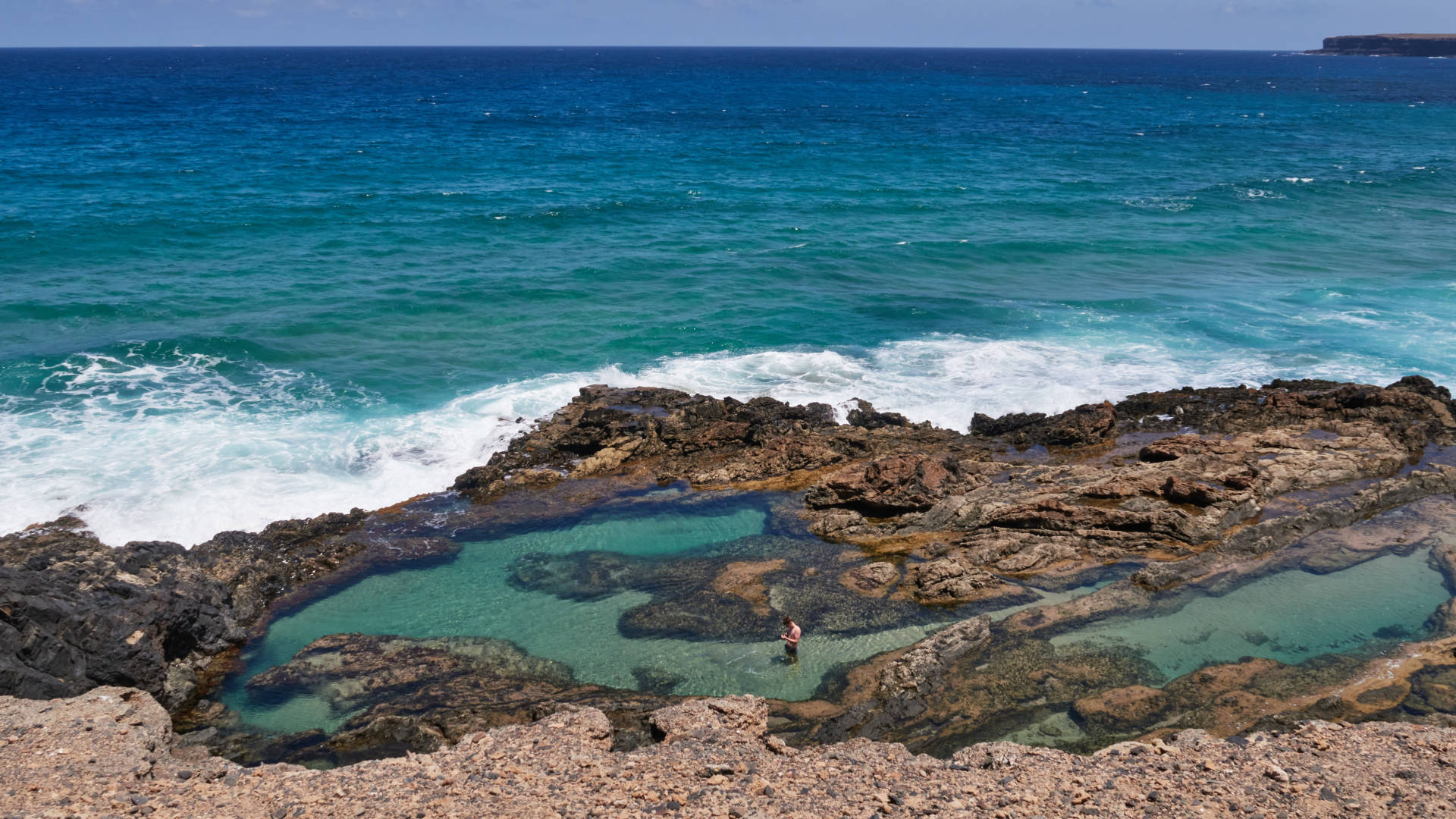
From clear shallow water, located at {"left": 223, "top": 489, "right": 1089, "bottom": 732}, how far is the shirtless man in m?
0.17

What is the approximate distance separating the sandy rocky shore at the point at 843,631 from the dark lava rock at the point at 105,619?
0.15ft

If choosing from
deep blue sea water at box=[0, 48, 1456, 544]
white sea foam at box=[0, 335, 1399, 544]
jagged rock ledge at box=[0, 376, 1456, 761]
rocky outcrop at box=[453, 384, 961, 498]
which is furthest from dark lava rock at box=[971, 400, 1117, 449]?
deep blue sea water at box=[0, 48, 1456, 544]

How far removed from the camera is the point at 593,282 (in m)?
36.0

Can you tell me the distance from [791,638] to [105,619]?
10.4m

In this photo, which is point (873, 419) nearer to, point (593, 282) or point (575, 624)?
point (575, 624)

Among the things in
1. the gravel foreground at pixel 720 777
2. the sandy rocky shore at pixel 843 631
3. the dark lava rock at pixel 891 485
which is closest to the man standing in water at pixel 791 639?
the sandy rocky shore at pixel 843 631

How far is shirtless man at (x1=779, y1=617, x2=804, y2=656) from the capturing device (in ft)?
48.1

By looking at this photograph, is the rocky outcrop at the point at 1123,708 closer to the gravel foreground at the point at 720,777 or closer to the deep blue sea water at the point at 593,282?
the gravel foreground at the point at 720,777

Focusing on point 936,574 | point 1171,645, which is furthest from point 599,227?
point 1171,645

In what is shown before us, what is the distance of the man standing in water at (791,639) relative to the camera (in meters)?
14.7

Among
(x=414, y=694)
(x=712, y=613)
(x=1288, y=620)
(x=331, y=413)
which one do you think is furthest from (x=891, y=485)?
(x=331, y=413)

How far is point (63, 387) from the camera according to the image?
25156 mm

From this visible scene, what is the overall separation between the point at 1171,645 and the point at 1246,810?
195 inches

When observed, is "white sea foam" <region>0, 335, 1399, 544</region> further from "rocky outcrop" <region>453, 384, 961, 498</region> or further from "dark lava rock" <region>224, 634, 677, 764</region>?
"dark lava rock" <region>224, 634, 677, 764</region>
